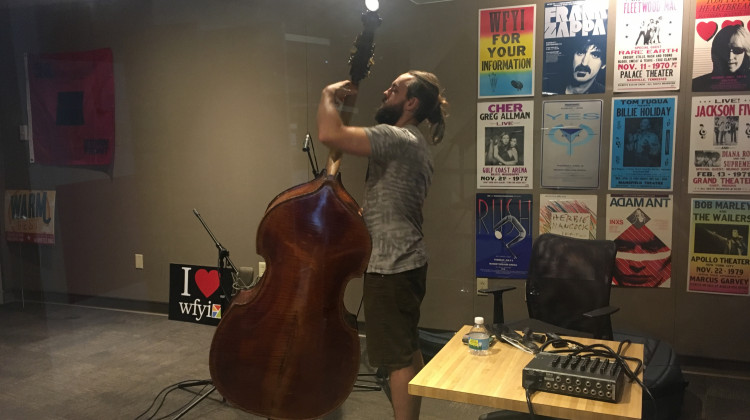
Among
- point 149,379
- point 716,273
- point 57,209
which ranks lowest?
point 149,379

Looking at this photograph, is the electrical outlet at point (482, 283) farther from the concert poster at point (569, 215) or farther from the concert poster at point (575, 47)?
the concert poster at point (575, 47)

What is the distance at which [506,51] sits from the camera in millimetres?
A: 3162

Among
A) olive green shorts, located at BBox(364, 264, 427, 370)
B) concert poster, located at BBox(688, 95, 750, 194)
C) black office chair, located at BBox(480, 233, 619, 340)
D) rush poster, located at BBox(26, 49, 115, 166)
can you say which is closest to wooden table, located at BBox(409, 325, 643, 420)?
olive green shorts, located at BBox(364, 264, 427, 370)

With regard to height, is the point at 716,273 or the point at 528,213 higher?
the point at 528,213

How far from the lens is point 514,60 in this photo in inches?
124

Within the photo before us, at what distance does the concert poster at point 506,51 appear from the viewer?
10.2ft

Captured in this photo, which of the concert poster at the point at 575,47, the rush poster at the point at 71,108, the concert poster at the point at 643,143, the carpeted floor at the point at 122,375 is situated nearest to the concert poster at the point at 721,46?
the concert poster at the point at 643,143

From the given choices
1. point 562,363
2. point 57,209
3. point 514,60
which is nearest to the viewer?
point 562,363

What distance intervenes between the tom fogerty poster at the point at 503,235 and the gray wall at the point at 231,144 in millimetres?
73

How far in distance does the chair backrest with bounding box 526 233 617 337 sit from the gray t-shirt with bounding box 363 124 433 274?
847 millimetres

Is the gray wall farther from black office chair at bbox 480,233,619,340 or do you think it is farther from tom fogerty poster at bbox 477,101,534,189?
black office chair at bbox 480,233,619,340

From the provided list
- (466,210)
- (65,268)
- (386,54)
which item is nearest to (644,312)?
(466,210)

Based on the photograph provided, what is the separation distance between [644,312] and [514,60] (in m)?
1.56

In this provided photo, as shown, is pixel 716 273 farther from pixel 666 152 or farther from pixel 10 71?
pixel 10 71
